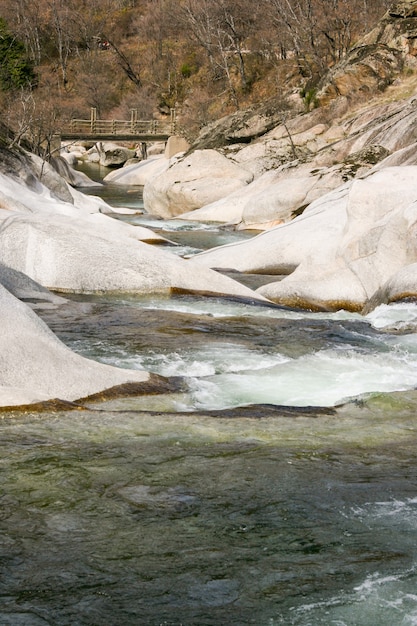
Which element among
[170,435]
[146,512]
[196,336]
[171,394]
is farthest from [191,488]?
[196,336]

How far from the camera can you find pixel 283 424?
7.82 metres

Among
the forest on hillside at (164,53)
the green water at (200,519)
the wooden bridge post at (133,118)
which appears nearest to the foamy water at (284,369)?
the green water at (200,519)

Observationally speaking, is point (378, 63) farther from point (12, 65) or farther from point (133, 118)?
point (12, 65)

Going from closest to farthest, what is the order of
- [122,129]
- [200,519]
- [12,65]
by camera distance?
[200,519], [122,129], [12,65]

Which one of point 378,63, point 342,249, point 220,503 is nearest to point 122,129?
point 378,63

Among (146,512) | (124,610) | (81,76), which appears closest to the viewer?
(124,610)

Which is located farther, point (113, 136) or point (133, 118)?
point (133, 118)

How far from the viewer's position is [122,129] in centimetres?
6231

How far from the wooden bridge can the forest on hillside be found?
4.43ft

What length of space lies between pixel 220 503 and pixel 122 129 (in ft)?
190

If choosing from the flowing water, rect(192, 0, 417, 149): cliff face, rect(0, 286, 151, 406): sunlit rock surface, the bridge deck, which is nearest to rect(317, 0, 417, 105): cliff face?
rect(192, 0, 417, 149): cliff face

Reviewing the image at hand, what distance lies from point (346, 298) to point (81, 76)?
65.9m

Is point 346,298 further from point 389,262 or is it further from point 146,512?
point 146,512

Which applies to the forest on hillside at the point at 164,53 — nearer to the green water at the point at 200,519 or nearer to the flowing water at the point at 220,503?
the flowing water at the point at 220,503
